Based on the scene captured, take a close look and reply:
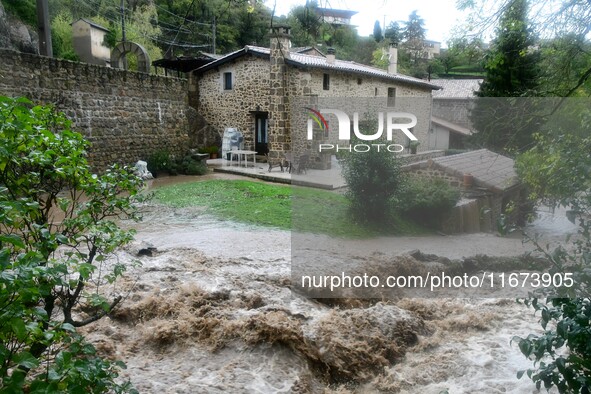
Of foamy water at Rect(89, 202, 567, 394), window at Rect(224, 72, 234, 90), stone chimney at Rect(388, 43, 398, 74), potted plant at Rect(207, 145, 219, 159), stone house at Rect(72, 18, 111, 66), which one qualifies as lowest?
foamy water at Rect(89, 202, 567, 394)

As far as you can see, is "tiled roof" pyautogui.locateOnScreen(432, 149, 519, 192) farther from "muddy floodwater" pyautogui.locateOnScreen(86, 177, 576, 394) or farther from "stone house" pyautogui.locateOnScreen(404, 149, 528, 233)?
"muddy floodwater" pyautogui.locateOnScreen(86, 177, 576, 394)

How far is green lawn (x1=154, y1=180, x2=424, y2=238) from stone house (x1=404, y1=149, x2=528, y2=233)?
58 cm

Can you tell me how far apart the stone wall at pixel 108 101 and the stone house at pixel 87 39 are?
25.4ft

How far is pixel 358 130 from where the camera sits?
17.2 feet

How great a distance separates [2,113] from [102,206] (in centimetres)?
79

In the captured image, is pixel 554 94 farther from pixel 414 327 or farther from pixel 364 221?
pixel 414 327

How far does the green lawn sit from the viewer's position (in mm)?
5734

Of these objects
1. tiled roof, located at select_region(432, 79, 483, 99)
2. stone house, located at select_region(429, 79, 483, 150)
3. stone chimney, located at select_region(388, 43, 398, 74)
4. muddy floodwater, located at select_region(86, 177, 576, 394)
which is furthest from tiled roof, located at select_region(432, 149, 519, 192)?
tiled roof, located at select_region(432, 79, 483, 99)

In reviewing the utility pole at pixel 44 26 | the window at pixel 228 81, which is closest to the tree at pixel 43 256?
the utility pole at pixel 44 26

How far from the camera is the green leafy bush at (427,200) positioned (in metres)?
5.29

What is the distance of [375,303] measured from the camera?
6.03 metres

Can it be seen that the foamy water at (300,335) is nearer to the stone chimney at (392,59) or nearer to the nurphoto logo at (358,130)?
the nurphoto logo at (358,130)

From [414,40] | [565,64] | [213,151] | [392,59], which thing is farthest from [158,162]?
[414,40]

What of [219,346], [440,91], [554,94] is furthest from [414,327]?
[440,91]
